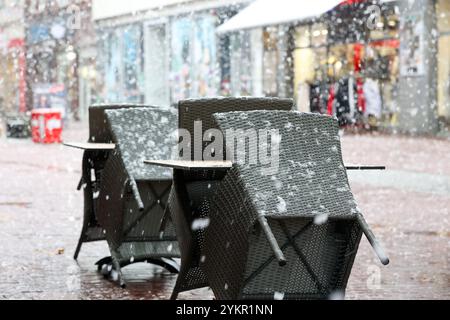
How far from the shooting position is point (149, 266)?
23.7ft

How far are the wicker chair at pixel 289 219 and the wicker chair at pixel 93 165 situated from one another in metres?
2.26

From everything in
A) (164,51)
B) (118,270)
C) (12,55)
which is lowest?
(118,270)

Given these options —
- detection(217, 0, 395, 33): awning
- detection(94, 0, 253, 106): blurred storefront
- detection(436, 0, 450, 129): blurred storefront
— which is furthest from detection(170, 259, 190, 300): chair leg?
detection(94, 0, 253, 106): blurred storefront

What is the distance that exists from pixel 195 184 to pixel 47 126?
2116cm

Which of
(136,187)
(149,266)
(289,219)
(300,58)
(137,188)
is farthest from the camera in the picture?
(300,58)

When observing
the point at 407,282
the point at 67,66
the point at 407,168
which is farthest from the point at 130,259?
the point at 67,66

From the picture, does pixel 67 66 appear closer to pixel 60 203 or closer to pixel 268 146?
pixel 60 203

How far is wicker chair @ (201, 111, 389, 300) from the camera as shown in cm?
442

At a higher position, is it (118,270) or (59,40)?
(59,40)

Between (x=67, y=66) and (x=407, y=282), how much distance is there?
4305 centimetres

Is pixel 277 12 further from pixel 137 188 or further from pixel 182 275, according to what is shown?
pixel 182 275

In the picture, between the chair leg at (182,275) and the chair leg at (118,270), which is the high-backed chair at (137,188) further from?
the chair leg at (182,275)

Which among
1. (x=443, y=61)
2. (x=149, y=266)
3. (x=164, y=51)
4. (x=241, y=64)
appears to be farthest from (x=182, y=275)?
(x=164, y=51)

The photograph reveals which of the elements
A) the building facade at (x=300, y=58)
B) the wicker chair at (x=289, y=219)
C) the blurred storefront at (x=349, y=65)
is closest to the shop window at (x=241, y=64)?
the building facade at (x=300, y=58)
